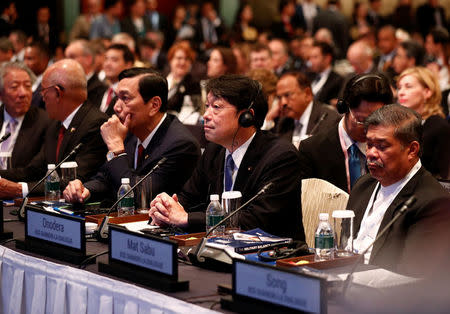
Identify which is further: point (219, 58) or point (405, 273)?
point (219, 58)

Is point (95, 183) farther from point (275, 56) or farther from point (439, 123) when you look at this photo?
point (275, 56)

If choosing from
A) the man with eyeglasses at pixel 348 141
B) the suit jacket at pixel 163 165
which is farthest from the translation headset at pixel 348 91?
the suit jacket at pixel 163 165

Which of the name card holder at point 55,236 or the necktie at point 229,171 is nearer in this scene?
the name card holder at point 55,236

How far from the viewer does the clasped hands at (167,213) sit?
349 cm

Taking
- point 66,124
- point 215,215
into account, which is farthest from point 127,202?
point 66,124

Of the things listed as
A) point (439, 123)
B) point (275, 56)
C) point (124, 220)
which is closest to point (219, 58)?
point (275, 56)

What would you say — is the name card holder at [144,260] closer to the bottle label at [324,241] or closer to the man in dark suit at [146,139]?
the bottle label at [324,241]

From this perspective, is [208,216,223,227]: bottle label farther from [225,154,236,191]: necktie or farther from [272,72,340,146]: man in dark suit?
[272,72,340,146]: man in dark suit

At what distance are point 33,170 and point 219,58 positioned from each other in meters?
4.07

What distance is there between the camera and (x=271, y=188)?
3.61 m

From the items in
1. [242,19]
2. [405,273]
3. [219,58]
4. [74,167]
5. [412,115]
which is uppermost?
[242,19]

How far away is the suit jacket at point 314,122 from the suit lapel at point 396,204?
2.88 metres

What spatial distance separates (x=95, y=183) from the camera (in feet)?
14.3

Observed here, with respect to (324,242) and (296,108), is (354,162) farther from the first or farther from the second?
(296,108)
